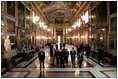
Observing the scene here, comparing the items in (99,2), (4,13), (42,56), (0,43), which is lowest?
(42,56)

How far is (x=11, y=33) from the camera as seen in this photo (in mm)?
14734

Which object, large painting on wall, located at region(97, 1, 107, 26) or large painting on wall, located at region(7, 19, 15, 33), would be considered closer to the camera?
large painting on wall, located at region(7, 19, 15, 33)

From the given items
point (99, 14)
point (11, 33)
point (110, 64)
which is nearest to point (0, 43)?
point (11, 33)

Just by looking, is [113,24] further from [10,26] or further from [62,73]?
[10,26]

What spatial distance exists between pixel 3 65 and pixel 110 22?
7.78 m

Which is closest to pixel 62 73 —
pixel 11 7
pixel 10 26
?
pixel 10 26

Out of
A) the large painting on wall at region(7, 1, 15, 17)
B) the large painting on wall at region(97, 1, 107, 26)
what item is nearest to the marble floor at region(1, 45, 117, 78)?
the large painting on wall at region(7, 1, 15, 17)

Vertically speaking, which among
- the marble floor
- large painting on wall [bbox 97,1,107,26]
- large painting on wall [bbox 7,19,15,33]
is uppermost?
large painting on wall [bbox 97,1,107,26]

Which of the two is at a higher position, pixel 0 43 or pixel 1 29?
pixel 1 29

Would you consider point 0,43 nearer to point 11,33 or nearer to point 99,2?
point 11,33

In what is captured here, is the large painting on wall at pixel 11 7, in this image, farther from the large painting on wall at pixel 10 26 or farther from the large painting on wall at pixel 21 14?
the large painting on wall at pixel 21 14

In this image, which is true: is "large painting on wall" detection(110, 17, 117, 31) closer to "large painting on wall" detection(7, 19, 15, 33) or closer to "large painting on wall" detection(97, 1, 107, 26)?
"large painting on wall" detection(97, 1, 107, 26)

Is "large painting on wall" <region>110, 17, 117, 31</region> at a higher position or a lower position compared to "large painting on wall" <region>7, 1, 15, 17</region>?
lower

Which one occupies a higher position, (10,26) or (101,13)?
(101,13)
